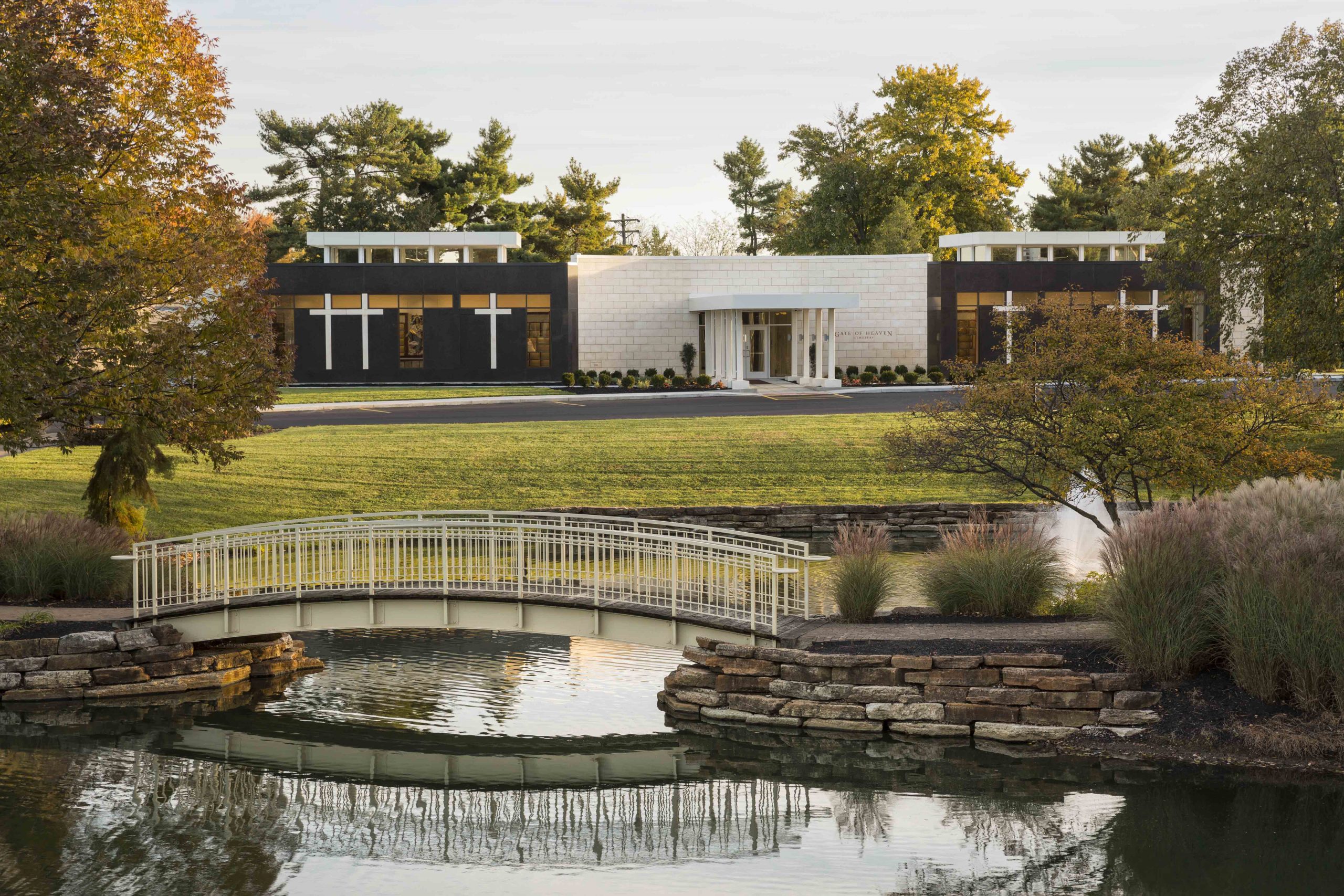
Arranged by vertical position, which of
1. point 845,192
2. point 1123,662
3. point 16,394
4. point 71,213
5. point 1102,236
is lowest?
point 1123,662

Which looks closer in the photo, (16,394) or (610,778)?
(610,778)

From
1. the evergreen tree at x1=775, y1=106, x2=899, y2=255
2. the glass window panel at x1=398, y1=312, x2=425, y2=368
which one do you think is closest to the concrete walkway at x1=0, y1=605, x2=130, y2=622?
the glass window panel at x1=398, y1=312, x2=425, y2=368

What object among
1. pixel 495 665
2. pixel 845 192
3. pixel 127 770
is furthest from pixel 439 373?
pixel 127 770

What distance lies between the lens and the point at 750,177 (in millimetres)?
77312

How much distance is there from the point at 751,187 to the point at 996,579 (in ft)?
213

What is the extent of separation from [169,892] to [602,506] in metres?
15.9

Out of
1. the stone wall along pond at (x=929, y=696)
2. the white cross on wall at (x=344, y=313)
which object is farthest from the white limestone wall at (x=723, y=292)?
the stone wall along pond at (x=929, y=696)

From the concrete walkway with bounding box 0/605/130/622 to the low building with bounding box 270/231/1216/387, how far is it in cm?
3179

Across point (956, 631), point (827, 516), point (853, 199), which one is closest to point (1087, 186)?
point (853, 199)

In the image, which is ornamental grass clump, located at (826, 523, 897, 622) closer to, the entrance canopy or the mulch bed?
the mulch bed

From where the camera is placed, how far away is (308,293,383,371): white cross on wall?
48219 millimetres

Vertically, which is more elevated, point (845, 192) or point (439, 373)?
point (845, 192)

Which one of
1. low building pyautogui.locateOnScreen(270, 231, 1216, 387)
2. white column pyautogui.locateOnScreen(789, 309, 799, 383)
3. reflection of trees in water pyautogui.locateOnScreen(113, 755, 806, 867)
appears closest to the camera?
reflection of trees in water pyautogui.locateOnScreen(113, 755, 806, 867)

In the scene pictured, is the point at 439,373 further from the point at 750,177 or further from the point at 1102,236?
the point at 750,177
